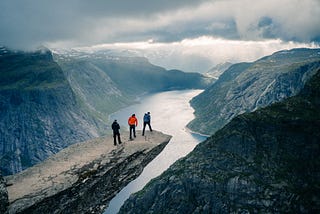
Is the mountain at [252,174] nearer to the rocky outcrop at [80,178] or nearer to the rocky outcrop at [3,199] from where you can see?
the rocky outcrop at [80,178]

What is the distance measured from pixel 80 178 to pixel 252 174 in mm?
157953

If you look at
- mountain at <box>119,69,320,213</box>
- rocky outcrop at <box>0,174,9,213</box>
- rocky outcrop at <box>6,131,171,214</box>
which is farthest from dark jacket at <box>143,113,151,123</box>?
mountain at <box>119,69,320,213</box>

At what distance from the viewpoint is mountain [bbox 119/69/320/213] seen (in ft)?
538

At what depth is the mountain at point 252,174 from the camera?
16400 cm

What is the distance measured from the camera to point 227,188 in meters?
170

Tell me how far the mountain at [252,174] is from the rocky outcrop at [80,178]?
13930 cm

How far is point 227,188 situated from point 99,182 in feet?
493

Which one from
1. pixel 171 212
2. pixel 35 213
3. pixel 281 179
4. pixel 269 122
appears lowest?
pixel 171 212

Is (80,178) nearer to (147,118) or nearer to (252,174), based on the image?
(147,118)

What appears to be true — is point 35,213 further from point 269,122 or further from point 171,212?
point 269,122

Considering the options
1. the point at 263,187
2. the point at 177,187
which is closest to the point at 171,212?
the point at 177,187

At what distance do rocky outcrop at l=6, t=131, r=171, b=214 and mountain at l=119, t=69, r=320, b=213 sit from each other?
457 feet

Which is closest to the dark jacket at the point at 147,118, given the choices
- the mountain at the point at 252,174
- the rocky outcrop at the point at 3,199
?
the rocky outcrop at the point at 3,199

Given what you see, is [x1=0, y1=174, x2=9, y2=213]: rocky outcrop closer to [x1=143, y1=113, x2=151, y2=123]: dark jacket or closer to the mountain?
[x1=143, y1=113, x2=151, y2=123]: dark jacket
